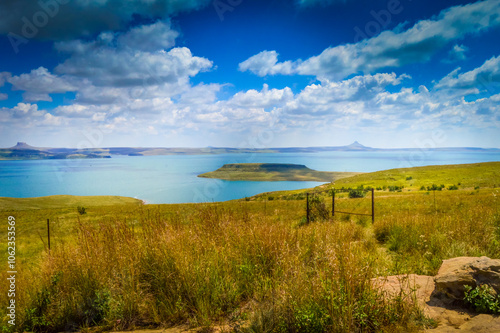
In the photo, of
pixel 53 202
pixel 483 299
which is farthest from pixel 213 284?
pixel 53 202

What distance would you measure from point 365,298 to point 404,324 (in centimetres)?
51

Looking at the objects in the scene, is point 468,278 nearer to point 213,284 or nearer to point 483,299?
point 483,299

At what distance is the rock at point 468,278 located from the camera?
3.59 meters

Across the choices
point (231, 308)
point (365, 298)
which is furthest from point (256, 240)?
point (365, 298)

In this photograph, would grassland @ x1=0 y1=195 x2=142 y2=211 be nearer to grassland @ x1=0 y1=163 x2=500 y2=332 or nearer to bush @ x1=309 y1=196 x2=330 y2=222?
bush @ x1=309 y1=196 x2=330 y2=222

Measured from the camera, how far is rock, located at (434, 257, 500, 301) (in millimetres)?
3586

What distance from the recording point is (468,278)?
3.64m

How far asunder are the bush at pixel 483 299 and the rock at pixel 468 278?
0.38ft

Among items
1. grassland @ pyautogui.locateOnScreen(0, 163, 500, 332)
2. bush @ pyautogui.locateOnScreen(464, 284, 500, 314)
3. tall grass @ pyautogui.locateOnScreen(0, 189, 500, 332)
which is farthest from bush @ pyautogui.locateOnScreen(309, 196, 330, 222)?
bush @ pyautogui.locateOnScreen(464, 284, 500, 314)

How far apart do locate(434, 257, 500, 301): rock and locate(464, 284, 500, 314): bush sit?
115 mm

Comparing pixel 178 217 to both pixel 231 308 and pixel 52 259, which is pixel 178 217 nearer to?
pixel 52 259

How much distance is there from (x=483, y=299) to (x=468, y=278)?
32 centimetres

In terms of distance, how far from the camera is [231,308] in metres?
3.72

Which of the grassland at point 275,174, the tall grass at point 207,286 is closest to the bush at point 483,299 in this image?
the tall grass at point 207,286
